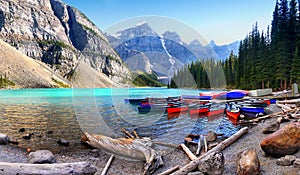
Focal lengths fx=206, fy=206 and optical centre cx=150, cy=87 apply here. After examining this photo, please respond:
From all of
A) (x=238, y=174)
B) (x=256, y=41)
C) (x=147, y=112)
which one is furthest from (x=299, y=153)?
(x=256, y=41)

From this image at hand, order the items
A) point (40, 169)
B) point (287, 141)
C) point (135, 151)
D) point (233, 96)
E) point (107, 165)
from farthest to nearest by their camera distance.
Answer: point (233, 96) → point (135, 151) → point (107, 165) → point (287, 141) → point (40, 169)

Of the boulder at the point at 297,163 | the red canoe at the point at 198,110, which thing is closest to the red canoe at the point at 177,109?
the red canoe at the point at 198,110

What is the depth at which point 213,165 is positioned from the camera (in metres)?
7.55

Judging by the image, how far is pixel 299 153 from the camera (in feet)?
25.6

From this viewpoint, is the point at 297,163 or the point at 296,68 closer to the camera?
the point at 297,163

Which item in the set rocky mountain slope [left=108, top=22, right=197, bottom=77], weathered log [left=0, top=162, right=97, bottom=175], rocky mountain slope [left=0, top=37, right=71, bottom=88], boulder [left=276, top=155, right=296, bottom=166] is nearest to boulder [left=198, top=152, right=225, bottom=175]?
boulder [left=276, top=155, right=296, bottom=166]

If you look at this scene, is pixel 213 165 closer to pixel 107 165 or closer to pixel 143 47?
pixel 107 165

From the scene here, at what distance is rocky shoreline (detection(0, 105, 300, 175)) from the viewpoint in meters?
7.66

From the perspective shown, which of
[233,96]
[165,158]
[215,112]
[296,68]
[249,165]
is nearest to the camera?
[249,165]

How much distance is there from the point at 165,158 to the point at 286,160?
5.30 meters

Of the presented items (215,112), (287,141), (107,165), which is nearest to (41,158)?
(107,165)

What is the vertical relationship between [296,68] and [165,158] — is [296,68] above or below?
above

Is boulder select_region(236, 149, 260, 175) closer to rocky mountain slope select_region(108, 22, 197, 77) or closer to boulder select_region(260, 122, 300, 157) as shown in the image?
boulder select_region(260, 122, 300, 157)

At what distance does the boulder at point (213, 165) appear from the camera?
754 centimetres
